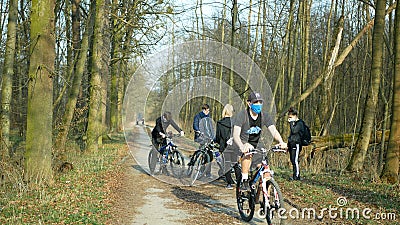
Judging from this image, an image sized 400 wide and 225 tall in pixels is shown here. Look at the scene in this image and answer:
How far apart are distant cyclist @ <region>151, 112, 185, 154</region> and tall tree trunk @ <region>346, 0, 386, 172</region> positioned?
529 cm

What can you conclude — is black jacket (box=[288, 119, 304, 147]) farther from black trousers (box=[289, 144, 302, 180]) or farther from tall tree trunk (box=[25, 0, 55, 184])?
tall tree trunk (box=[25, 0, 55, 184])

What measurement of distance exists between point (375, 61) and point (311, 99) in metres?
17.1

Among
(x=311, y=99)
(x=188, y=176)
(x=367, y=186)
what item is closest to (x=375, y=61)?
(x=367, y=186)

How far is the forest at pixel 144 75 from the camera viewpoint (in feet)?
33.7

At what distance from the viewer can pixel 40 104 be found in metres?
10.1

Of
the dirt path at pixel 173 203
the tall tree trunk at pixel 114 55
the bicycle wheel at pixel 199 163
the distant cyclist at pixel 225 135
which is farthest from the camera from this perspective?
the tall tree trunk at pixel 114 55

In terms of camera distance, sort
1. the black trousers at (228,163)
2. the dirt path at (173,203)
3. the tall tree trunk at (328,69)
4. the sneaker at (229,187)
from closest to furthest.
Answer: the dirt path at (173,203), the black trousers at (228,163), the sneaker at (229,187), the tall tree trunk at (328,69)

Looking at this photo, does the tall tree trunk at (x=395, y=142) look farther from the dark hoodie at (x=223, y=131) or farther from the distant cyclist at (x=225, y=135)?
the dark hoodie at (x=223, y=131)

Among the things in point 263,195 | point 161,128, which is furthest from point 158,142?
point 263,195

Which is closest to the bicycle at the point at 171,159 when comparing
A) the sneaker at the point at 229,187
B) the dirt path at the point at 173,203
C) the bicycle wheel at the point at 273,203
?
the dirt path at the point at 173,203

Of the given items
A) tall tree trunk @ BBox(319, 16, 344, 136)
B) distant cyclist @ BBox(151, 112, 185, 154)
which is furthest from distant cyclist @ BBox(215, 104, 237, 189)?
tall tree trunk @ BBox(319, 16, 344, 136)

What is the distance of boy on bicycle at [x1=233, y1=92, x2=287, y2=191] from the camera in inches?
279

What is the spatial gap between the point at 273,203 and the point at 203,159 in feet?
16.0

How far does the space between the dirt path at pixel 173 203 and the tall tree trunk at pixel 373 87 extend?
418 centimetres
